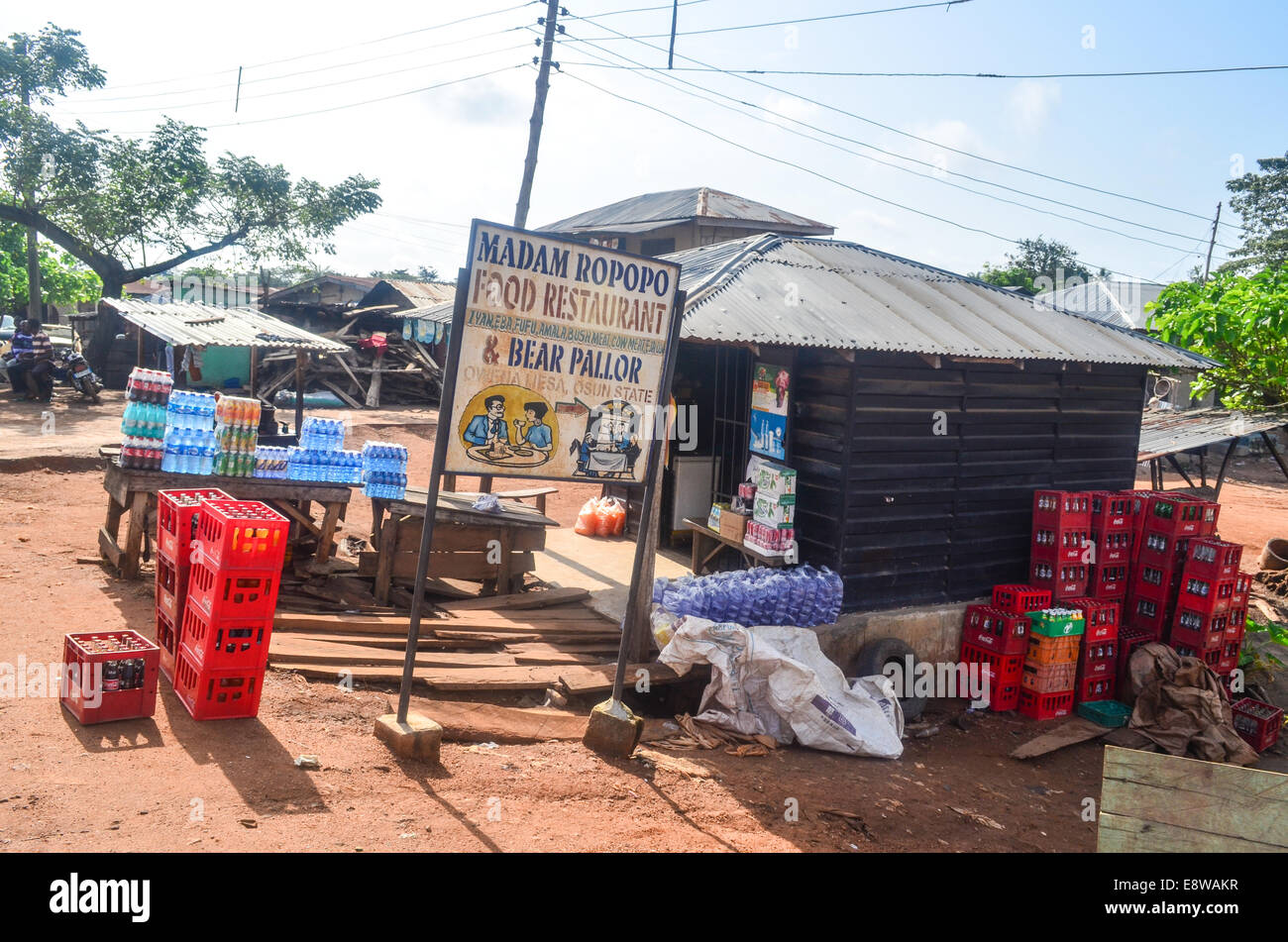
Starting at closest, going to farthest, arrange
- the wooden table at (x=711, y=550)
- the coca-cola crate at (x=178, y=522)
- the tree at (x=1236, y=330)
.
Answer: the coca-cola crate at (x=178, y=522) < the wooden table at (x=711, y=550) < the tree at (x=1236, y=330)

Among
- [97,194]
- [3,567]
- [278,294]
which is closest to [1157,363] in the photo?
[3,567]

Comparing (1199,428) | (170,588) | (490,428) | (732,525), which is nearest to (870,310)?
(732,525)

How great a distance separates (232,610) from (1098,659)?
8.79 metres

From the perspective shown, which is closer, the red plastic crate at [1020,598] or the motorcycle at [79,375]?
the red plastic crate at [1020,598]

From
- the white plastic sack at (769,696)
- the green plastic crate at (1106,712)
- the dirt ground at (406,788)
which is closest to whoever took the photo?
the dirt ground at (406,788)

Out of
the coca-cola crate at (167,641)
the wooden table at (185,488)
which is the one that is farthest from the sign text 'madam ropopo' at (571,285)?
the wooden table at (185,488)

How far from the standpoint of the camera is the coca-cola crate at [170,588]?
20.7 ft

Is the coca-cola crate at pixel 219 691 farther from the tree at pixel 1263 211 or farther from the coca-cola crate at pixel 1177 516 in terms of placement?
the tree at pixel 1263 211

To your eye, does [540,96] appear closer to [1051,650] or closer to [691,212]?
[691,212]

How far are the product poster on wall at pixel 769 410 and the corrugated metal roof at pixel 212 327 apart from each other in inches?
308

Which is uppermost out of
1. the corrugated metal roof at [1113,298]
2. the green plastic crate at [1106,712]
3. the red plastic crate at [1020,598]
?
the corrugated metal roof at [1113,298]

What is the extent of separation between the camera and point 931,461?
965 cm
